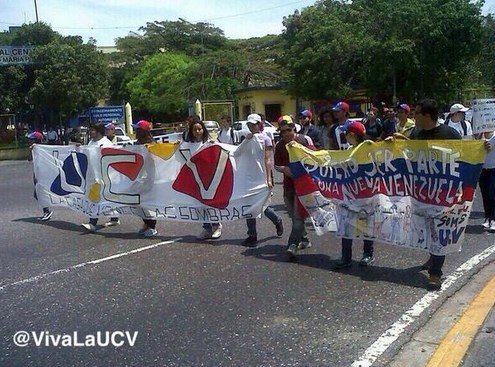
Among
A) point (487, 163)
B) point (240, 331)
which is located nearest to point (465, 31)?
point (487, 163)

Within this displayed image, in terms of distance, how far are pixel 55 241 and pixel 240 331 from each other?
188 inches

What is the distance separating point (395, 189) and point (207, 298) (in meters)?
2.32

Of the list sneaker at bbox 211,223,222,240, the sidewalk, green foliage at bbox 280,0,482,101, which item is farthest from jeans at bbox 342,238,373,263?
green foliage at bbox 280,0,482,101

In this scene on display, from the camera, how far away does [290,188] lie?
7.52 metres

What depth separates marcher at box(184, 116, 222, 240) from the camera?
853cm

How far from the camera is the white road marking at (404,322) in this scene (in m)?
4.49

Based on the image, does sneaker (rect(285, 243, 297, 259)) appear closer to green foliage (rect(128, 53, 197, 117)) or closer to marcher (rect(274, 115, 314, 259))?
marcher (rect(274, 115, 314, 259))

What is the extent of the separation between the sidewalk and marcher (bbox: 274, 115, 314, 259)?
1.98 m

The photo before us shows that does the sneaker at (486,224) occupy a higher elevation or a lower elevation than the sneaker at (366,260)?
lower

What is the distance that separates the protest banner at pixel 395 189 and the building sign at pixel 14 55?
3215 cm

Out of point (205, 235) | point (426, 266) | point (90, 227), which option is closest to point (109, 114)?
point (90, 227)

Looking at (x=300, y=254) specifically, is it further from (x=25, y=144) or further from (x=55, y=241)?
(x=25, y=144)

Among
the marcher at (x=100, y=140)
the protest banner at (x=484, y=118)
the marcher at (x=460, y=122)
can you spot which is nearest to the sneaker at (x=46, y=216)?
the marcher at (x=100, y=140)

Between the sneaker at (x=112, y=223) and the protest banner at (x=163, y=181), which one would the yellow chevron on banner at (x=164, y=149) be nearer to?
the protest banner at (x=163, y=181)
